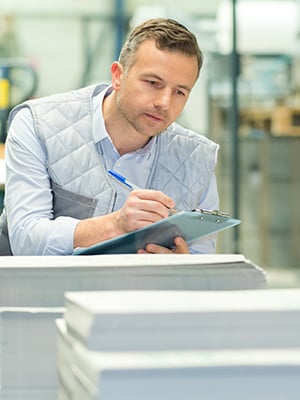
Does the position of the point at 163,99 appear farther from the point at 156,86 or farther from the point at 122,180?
the point at 122,180

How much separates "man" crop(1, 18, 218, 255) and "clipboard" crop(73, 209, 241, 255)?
170mm

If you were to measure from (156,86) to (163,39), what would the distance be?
8 cm

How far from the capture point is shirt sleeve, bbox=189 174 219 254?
183 cm

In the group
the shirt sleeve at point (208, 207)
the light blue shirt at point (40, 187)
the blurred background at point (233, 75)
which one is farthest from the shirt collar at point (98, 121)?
the blurred background at point (233, 75)

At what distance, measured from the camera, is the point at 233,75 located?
5.83 metres

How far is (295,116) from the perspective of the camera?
5832 mm

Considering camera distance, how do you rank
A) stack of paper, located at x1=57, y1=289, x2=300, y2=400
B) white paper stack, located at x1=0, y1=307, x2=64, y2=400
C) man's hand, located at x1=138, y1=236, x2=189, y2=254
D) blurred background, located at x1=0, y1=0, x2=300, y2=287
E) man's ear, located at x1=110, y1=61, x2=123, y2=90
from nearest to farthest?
stack of paper, located at x1=57, y1=289, x2=300, y2=400, white paper stack, located at x1=0, y1=307, x2=64, y2=400, man's hand, located at x1=138, y1=236, x2=189, y2=254, man's ear, located at x1=110, y1=61, x2=123, y2=90, blurred background, located at x1=0, y1=0, x2=300, y2=287

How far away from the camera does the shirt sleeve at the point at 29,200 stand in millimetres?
1591

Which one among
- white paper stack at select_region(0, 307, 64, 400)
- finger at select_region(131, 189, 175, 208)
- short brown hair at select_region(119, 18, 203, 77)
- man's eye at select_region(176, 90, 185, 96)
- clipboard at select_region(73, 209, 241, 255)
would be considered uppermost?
short brown hair at select_region(119, 18, 203, 77)

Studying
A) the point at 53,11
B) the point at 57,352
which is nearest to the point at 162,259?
the point at 57,352

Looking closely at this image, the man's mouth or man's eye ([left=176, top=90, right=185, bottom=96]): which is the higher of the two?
man's eye ([left=176, top=90, right=185, bottom=96])

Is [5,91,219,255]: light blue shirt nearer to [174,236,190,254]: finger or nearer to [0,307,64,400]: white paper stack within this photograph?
[174,236,190,254]: finger

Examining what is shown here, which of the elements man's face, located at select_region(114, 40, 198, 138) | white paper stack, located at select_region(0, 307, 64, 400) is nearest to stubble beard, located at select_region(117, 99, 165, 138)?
man's face, located at select_region(114, 40, 198, 138)

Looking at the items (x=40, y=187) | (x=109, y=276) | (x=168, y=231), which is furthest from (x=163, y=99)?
(x=109, y=276)
